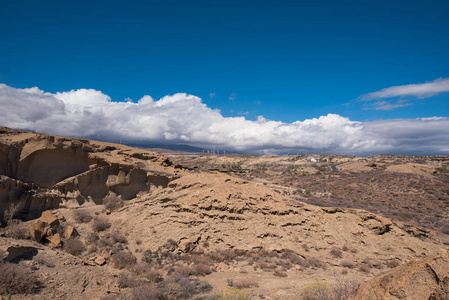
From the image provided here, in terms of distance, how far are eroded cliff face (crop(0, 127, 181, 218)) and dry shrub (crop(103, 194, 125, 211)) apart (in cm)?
31

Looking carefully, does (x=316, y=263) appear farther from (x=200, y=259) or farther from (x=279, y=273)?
(x=200, y=259)

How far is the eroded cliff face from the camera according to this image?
1138 cm

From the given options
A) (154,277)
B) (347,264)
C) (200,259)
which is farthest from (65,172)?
(347,264)

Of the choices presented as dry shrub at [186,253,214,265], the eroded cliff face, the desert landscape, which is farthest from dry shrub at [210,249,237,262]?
the eroded cliff face

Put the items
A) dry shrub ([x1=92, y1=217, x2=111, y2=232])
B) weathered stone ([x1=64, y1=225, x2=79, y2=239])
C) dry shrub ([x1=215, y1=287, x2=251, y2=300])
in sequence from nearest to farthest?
dry shrub ([x1=215, y1=287, x2=251, y2=300])
weathered stone ([x1=64, y1=225, x2=79, y2=239])
dry shrub ([x1=92, y1=217, x2=111, y2=232])

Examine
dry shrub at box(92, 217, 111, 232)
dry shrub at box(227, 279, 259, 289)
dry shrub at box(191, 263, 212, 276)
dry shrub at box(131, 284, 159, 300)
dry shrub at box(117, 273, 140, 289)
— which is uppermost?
dry shrub at box(92, 217, 111, 232)

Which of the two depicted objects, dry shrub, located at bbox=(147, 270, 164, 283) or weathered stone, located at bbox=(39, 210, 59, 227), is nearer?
dry shrub, located at bbox=(147, 270, 164, 283)

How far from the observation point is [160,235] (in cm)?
1198

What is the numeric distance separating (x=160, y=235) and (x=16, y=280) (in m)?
6.19

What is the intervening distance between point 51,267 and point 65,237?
11.0ft

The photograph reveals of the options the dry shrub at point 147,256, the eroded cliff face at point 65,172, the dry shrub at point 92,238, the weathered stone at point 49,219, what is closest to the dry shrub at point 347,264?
the dry shrub at point 147,256

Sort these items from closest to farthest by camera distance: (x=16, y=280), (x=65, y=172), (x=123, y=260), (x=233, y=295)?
(x=16, y=280) < (x=233, y=295) < (x=123, y=260) < (x=65, y=172)

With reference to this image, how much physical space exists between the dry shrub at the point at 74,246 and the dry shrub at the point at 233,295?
21.1ft

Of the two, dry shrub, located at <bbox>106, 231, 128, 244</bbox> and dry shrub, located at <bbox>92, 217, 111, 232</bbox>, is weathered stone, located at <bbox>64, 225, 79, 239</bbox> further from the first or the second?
dry shrub, located at <bbox>106, 231, 128, 244</bbox>
